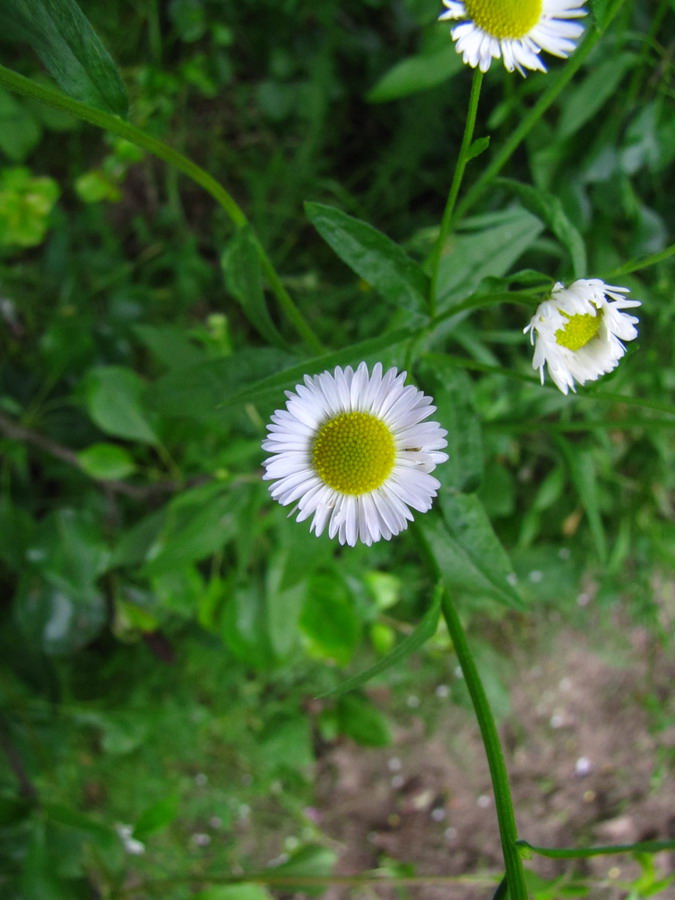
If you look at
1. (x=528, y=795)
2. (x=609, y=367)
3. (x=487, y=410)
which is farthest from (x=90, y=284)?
(x=528, y=795)

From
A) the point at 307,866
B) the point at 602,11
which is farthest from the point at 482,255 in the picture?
the point at 307,866

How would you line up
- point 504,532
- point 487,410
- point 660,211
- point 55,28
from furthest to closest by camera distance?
1. point 504,532
2. point 660,211
3. point 487,410
4. point 55,28

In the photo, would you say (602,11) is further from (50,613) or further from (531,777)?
(531,777)

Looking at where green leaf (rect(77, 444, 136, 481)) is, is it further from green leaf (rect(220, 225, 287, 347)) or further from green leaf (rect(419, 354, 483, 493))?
green leaf (rect(419, 354, 483, 493))

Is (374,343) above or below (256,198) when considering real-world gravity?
below

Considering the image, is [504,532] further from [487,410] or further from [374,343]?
[374,343]

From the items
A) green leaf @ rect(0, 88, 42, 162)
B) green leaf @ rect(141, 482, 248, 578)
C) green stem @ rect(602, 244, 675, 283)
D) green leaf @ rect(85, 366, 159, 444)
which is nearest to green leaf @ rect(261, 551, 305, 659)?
green leaf @ rect(141, 482, 248, 578)
